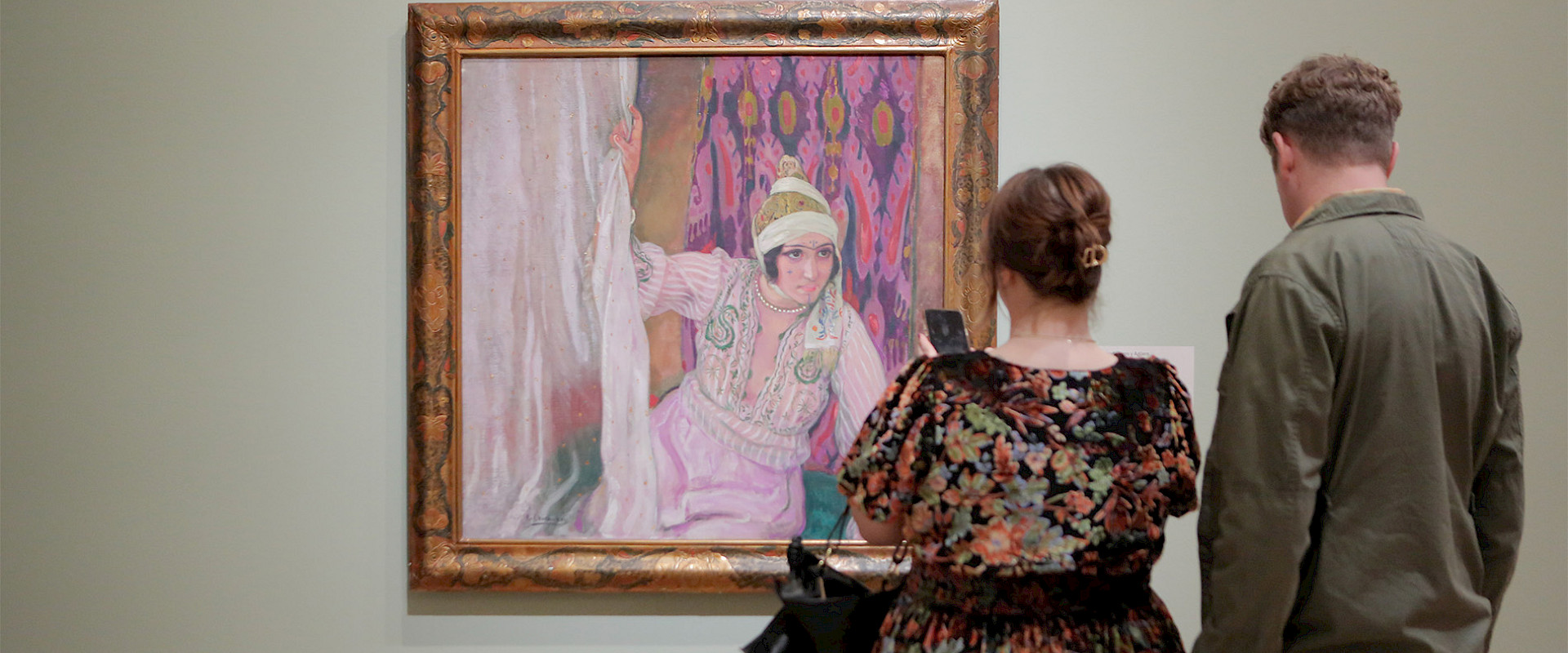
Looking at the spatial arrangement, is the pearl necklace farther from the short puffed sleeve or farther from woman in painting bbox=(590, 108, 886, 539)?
the short puffed sleeve

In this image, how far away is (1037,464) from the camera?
1.15 meters

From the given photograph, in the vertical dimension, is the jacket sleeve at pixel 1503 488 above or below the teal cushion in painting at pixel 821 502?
above

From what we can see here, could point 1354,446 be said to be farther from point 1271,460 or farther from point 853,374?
point 853,374

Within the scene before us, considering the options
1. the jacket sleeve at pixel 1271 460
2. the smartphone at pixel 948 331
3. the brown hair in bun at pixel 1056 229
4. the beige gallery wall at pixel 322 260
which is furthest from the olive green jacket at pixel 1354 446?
the beige gallery wall at pixel 322 260

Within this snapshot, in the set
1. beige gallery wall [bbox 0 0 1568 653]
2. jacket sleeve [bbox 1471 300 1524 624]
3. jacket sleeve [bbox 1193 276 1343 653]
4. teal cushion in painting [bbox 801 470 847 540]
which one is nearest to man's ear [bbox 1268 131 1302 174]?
jacket sleeve [bbox 1193 276 1343 653]

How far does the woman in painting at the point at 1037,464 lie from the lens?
115 centimetres

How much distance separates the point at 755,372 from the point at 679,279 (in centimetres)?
24

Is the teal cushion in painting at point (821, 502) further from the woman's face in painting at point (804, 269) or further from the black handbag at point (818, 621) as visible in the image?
the black handbag at point (818, 621)

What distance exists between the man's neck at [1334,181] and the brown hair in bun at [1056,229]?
0.27 metres

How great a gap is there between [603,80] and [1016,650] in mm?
1337

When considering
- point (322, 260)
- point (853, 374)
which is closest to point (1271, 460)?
point (853, 374)

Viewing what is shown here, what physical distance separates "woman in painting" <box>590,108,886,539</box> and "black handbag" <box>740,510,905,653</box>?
0.61m

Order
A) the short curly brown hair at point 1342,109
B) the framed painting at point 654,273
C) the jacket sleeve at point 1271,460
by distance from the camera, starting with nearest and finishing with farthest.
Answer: the jacket sleeve at point 1271,460
the short curly brown hair at point 1342,109
the framed painting at point 654,273

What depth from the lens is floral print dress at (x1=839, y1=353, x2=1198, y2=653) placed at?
1.15 m
